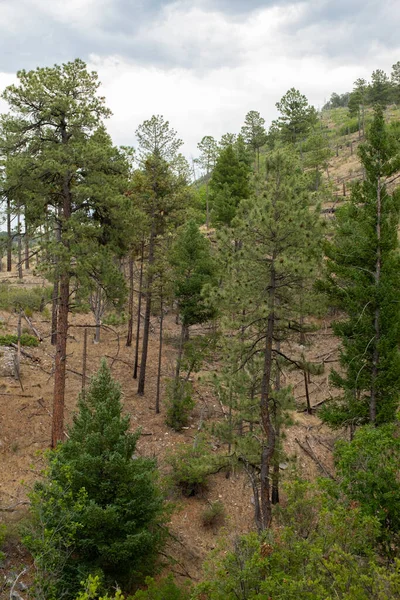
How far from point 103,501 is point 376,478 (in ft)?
22.9

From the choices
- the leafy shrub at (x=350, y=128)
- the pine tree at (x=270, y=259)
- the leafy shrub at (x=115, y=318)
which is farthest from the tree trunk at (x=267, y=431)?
the leafy shrub at (x=350, y=128)

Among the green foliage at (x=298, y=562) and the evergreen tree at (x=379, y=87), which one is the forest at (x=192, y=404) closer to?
the green foliage at (x=298, y=562)

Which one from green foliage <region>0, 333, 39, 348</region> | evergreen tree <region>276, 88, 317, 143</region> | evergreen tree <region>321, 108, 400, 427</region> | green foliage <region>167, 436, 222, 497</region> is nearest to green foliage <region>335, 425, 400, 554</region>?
evergreen tree <region>321, 108, 400, 427</region>

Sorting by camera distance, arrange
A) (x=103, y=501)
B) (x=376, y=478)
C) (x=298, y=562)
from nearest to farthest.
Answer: (x=298, y=562), (x=376, y=478), (x=103, y=501)

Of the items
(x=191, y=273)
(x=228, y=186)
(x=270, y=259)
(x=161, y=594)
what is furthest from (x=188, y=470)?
(x=228, y=186)

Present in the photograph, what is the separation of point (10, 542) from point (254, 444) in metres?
7.77

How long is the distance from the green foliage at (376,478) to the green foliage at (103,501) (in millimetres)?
5357

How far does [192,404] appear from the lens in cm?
1931

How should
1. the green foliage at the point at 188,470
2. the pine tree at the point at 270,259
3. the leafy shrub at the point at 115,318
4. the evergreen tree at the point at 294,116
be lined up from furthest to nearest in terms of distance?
1. the evergreen tree at the point at 294,116
2. the green foliage at the point at 188,470
3. the leafy shrub at the point at 115,318
4. the pine tree at the point at 270,259

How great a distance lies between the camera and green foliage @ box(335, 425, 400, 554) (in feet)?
29.7

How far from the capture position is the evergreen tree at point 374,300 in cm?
1419

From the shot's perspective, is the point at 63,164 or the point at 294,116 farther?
the point at 294,116

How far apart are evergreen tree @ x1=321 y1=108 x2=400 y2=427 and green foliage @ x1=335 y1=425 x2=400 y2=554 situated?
4177 mm

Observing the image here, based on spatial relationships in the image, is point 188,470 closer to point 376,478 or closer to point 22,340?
point 376,478
